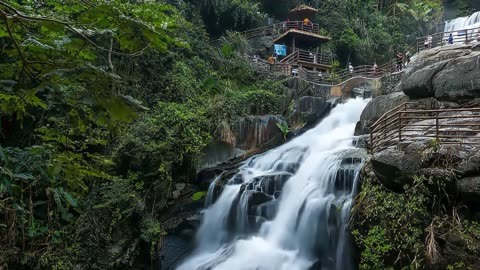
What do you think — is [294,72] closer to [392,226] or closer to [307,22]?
[307,22]

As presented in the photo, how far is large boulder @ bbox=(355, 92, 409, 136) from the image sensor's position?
14188 millimetres

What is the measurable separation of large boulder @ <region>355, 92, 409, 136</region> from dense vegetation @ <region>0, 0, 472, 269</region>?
11.7 feet

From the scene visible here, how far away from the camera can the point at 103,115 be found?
8.07 ft

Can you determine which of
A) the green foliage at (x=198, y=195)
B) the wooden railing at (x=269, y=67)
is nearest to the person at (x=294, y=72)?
the wooden railing at (x=269, y=67)

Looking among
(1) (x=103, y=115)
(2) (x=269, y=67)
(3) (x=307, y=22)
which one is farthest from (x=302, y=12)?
(1) (x=103, y=115)

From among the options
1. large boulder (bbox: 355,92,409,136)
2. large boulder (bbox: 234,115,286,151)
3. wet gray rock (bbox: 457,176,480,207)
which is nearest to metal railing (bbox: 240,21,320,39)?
large boulder (bbox: 234,115,286,151)

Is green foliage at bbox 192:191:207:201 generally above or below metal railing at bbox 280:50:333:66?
below

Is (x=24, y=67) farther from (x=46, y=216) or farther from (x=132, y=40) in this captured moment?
(x=46, y=216)

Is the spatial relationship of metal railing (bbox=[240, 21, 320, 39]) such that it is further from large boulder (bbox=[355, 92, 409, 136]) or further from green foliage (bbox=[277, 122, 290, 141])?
large boulder (bbox=[355, 92, 409, 136])

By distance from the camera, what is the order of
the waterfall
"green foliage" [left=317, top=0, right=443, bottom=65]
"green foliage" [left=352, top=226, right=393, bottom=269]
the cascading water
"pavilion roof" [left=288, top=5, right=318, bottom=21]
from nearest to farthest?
"green foliage" [left=352, top=226, right=393, bottom=269]
the cascading water
the waterfall
"pavilion roof" [left=288, top=5, right=318, bottom=21]
"green foliage" [left=317, top=0, right=443, bottom=65]

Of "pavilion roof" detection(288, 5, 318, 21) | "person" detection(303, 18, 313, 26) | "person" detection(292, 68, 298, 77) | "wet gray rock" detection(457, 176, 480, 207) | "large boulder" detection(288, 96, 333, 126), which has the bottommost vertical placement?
"wet gray rock" detection(457, 176, 480, 207)

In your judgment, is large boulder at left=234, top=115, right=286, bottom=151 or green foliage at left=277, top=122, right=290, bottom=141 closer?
large boulder at left=234, top=115, right=286, bottom=151

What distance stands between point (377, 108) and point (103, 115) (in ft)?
44.8

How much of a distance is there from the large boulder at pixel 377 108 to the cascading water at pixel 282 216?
2.52 meters
